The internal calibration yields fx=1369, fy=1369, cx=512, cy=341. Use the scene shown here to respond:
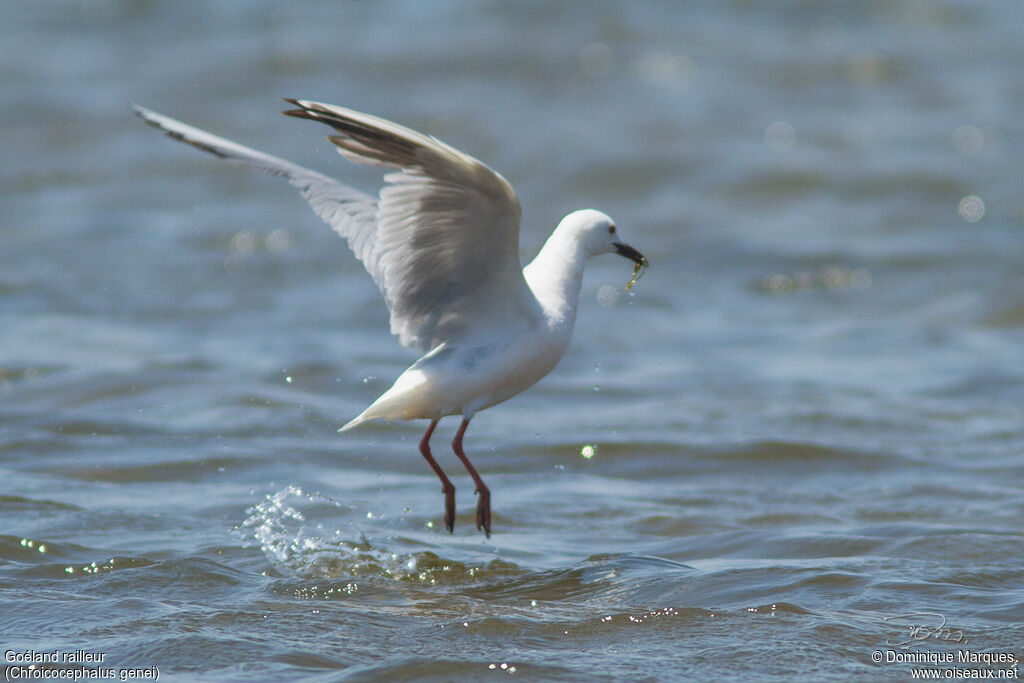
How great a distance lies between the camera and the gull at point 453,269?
192 inches

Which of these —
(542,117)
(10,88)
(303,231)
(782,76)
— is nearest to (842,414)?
(303,231)

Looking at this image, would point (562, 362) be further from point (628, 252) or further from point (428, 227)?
point (428, 227)

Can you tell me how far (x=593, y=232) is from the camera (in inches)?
230

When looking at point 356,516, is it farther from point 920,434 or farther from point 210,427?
point 920,434

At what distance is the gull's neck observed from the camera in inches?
223

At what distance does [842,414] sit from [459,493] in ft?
8.49

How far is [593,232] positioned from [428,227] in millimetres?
931

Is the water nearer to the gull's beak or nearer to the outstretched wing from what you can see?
the outstretched wing

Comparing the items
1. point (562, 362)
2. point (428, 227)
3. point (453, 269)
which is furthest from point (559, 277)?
point (562, 362)

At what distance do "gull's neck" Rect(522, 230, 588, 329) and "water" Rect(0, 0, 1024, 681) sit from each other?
107 centimetres

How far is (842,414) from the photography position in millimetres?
8234
